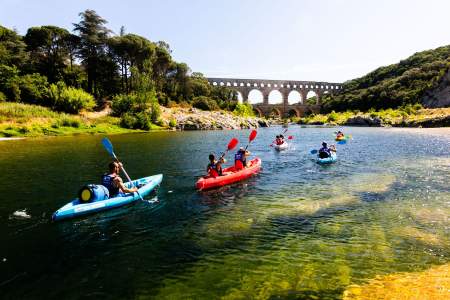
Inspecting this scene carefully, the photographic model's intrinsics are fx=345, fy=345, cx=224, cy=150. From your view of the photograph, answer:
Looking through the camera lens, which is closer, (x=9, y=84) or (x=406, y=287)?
(x=406, y=287)

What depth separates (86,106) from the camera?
56406 mm

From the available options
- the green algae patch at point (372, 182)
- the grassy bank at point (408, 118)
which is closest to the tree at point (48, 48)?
the green algae patch at point (372, 182)

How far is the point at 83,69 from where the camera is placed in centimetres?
6975

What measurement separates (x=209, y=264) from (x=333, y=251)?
3.20 m

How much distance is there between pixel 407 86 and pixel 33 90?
91.6 metres

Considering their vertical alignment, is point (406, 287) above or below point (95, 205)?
below

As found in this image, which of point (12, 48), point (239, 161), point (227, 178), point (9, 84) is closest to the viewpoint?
point (227, 178)

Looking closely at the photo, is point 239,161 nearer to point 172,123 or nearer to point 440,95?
point 172,123

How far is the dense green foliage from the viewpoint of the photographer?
5328 centimetres

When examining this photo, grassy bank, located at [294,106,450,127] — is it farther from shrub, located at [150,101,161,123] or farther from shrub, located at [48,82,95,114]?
shrub, located at [48,82,95,114]

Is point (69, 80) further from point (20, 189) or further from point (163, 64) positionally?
point (20, 189)

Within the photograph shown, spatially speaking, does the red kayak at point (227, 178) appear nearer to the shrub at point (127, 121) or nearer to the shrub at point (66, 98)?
the shrub at point (127, 121)

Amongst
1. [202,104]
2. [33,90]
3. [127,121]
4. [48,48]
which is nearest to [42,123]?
[33,90]

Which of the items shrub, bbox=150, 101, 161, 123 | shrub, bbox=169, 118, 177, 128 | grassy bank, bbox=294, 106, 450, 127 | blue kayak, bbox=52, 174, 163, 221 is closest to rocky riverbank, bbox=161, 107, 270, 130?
shrub, bbox=169, 118, 177, 128
